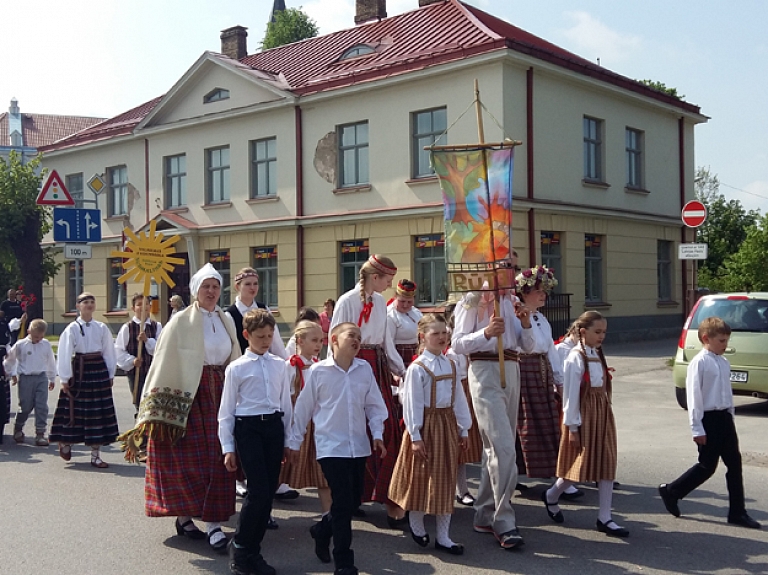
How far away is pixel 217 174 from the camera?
93.0 feet

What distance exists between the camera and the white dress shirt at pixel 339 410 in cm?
548

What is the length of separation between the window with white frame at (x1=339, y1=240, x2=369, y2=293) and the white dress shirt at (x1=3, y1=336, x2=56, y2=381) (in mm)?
13653

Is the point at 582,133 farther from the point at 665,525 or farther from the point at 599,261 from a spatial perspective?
the point at 665,525

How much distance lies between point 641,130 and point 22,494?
22389 millimetres

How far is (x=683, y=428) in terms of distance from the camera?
11094 millimetres

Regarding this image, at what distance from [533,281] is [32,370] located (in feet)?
23.7

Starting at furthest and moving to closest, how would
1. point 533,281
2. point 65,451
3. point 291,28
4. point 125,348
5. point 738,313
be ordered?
point 291,28, point 738,313, point 125,348, point 65,451, point 533,281

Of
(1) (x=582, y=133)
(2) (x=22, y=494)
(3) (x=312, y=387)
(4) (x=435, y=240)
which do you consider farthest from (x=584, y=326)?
(1) (x=582, y=133)

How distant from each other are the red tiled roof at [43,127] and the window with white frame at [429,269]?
166 ft

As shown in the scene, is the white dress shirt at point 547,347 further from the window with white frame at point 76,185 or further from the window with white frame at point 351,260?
the window with white frame at point 76,185

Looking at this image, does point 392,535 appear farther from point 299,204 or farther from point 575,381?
point 299,204

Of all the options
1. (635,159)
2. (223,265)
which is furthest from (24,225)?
(635,159)

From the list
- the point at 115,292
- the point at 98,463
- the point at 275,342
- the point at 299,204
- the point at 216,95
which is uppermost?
the point at 216,95

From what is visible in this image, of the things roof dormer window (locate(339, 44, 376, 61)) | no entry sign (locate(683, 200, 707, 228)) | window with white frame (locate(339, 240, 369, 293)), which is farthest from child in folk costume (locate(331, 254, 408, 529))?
roof dormer window (locate(339, 44, 376, 61))
